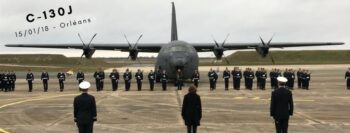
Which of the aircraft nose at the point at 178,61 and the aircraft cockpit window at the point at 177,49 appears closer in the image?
the aircraft nose at the point at 178,61

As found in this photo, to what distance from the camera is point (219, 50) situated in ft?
126

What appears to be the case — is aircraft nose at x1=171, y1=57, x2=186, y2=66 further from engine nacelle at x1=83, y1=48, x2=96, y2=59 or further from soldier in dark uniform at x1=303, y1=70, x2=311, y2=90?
engine nacelle at x1=83, y1=48, x2=96, y2=59

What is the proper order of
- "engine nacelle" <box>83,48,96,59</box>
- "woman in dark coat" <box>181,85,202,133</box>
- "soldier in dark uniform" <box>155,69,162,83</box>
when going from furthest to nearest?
"engine nacelle" <box>83,48,96,59</box> < "soldier in dark uniform" <box>155,69,162,83</box> < "woman in dark coat" <box>181,85,202,133</box>

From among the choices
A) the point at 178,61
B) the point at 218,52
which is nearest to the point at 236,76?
the point at 178,61

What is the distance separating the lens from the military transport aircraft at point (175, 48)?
32.1 m

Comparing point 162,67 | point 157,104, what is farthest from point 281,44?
point 157,104

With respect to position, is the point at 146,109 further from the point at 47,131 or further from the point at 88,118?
the point at 88,118

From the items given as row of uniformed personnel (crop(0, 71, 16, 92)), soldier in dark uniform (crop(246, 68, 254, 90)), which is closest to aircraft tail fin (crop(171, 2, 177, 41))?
soldier in dark uniform (crop(246, 68, 254, 90))

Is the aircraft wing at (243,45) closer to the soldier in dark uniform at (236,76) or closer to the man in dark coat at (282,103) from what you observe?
the soldier in dark uniform at (236,76)

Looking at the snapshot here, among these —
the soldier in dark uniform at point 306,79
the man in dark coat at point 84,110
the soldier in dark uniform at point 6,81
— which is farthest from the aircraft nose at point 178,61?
the man in dark coat at point 84,110

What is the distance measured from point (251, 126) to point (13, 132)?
6621mm

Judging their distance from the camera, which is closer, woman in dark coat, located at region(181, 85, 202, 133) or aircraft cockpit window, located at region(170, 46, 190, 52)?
woman in dark coat, located at region(181, 85, 202, 133)

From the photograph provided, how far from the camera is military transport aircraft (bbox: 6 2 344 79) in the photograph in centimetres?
3206

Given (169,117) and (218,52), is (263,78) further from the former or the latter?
(169,117)
